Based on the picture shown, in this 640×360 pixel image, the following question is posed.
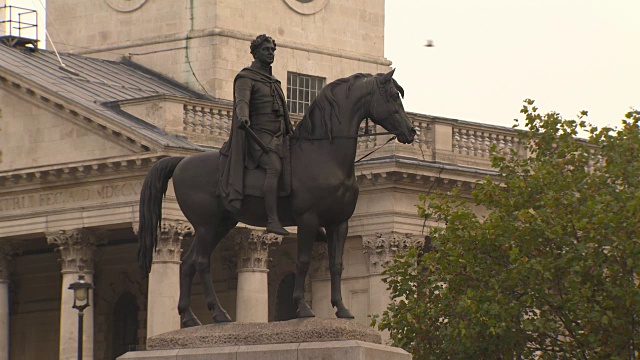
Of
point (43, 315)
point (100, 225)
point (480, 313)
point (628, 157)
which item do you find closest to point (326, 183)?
point (480, 313)

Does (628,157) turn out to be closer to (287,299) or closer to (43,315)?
(287,299)

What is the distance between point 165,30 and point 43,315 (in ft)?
33.4

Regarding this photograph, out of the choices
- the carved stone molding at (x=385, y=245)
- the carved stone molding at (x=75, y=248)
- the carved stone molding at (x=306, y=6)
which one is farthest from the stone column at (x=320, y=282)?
the carved stone molding at (x=306, y=6)

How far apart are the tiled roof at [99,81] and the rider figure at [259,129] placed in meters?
29.6

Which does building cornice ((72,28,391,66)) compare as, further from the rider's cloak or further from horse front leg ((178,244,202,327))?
the rider's cloak

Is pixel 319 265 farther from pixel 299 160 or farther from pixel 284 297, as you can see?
pixel 299 160

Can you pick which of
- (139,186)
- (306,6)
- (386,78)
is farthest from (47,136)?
(386,78)

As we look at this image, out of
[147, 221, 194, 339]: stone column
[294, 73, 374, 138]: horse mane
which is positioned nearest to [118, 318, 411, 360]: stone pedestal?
[294, 73, 374, 138]: horse mane

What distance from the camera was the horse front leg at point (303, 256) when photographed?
88.2 ft

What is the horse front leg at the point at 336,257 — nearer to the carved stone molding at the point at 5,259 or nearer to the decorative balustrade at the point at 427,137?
the decorative balustrade at the point at 427,137

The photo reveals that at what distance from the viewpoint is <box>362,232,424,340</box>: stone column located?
197 ft

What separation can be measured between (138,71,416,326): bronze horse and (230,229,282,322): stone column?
31.6 metres

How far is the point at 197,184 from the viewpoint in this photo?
27.9 m

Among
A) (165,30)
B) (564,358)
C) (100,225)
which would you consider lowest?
(564,358)
